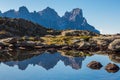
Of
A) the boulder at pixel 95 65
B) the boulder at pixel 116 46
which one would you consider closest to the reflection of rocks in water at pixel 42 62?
the boulder at pixel 95 65

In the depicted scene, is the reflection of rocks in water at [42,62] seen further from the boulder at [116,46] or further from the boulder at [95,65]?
the boulder at [116,46]

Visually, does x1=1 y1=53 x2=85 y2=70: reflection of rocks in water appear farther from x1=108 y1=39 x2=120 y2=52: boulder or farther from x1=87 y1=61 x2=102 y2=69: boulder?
x1=108 y1=39 x2=120 y2=52: boulder

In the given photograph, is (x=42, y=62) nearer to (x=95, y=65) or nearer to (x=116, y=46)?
(x=95, y=65)

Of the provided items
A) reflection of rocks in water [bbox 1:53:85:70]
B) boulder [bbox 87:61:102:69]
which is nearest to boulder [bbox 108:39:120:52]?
reflection of rocks in water [bbox 1:53:85:70]

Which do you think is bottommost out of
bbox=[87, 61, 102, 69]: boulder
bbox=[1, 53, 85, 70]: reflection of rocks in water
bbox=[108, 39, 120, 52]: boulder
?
bbox=[87, 61, 102, 69]: boulder

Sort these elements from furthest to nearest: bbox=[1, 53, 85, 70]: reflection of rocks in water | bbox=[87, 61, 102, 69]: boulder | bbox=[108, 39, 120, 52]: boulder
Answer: bbox=[108, 39, 120, 52]: boulder, bbox=[1, 53, 85, 70]: reflection of rocks in water, bbox=[87, 61, 102, 69]: boulder

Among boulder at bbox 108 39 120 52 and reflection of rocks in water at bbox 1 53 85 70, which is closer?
reflection of rocks in water at bbox 1 53 85 70

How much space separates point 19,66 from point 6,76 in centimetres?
1523

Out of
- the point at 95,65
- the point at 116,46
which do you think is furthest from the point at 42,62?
the point at 116,46

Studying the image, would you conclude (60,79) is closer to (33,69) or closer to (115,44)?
(33,69)

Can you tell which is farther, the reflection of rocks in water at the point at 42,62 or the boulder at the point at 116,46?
the boulder at the point at 116,46

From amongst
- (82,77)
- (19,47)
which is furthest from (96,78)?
(19,47)

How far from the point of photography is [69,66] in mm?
71875

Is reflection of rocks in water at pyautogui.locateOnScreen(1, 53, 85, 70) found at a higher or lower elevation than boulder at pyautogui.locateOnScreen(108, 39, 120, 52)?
lower
